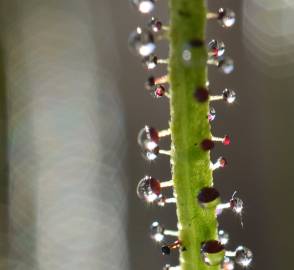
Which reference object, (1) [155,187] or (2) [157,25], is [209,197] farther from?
(2) [157,25]

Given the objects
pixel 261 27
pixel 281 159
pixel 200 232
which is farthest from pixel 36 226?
pixel 200 232

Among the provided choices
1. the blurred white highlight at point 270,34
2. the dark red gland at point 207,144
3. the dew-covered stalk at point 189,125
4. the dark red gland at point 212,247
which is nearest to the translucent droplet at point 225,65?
the dew-covered stalk at point 189,125

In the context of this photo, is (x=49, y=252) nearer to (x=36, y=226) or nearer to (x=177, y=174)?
(x=36, y=226)

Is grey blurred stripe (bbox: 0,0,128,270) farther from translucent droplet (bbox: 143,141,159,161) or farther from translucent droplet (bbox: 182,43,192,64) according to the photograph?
translucent droplet (bbox: 182,43,192,64)

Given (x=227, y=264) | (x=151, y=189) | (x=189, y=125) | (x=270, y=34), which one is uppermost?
(x=189, y=125)

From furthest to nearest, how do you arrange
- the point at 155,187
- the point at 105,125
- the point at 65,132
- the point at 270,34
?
1. the point at 105,125
2. the point at 65,132
3. the point at 270,34
4. the point at 155,187

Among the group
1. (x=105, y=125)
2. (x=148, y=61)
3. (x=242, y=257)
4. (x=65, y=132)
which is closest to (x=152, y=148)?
(x=148, y=61)

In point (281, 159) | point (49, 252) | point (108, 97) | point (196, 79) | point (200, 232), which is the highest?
point (196, 79)

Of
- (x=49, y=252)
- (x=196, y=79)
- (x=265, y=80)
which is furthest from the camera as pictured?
(x=265, y=80)
